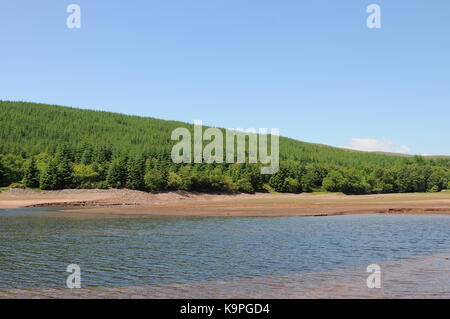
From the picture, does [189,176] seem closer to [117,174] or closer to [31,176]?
[117,174]

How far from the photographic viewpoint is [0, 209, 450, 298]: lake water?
730 inches

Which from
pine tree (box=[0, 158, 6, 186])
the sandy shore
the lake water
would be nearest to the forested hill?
pine tree (box=[0, 158, 6, 186])

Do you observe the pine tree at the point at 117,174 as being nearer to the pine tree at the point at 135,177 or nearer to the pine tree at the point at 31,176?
the pine tree at the point at 135,177

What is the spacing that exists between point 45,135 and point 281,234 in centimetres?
16936

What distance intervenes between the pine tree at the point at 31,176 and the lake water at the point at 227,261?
76.3 m

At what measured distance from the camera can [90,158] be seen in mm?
147000

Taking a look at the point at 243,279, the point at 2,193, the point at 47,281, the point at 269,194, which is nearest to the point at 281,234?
the point at 243,279

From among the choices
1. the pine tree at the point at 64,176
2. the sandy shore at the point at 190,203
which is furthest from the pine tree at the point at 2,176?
the pine tree at the point at 64,176

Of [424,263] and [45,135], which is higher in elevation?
[45,135]

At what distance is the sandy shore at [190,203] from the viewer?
7044 cm

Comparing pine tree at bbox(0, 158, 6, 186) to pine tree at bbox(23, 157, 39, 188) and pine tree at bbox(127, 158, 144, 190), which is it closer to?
pine tree at bbox(23, 157, 39, 188)

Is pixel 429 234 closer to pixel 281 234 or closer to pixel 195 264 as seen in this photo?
pixel 281 234

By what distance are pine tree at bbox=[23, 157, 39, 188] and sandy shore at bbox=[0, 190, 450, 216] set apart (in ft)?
16.6

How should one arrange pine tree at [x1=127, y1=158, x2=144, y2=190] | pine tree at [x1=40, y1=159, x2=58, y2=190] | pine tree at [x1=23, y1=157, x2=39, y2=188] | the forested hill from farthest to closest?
1. pine tree at [x1=127, y1=158, x2=144, y2=190]
2. the forested hill
3. pine tree at [x1=23, y1=157, x2=39, y2=188]
4. pine tree at [x1=40, y1=159, x2=58, y2=190]
